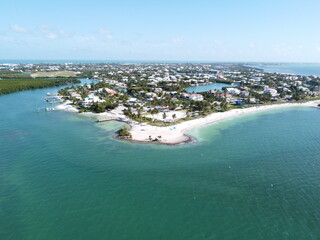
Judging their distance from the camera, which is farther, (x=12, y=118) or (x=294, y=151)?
(x=12, y=118)

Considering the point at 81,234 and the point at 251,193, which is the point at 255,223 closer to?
the point at 251,193

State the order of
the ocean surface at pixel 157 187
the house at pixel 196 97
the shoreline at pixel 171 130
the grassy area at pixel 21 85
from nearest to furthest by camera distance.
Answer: the ocean surface at pixel 157 187 → the shoreline at pixel 171 130 → the house at pixel 196 97 → the grassy area at pixel 21 85

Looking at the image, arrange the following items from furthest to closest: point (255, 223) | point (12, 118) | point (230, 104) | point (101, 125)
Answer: point (230, 104), point (12, 118), point (101, 125), point (255, 223)

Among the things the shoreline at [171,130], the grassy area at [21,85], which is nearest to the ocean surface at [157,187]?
the shoreline at [171,130]

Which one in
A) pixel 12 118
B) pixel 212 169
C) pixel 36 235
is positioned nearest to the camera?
pixel 36 235

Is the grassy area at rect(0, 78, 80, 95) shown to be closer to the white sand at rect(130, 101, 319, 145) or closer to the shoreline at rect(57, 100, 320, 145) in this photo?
the shoreline at rect(57, 100, 320, 145)

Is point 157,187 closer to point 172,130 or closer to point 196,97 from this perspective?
point 172,130

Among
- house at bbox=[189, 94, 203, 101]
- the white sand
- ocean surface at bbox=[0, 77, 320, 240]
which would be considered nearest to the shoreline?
the white sand

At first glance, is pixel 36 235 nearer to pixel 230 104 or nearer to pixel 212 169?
pixel 212 169

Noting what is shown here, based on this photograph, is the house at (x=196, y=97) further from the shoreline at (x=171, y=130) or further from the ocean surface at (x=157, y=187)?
the ocean surface at (x=157, y=187)

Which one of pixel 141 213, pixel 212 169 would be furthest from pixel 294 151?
pixel 141 213
